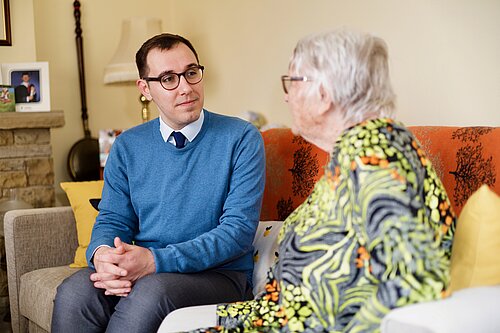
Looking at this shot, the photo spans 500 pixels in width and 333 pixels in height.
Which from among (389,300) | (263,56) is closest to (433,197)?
(389,300)

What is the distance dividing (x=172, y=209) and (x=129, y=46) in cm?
218

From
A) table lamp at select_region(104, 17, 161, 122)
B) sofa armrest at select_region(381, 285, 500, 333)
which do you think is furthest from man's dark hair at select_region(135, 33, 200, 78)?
table lamp at select_region(104, 17, 161, 122)

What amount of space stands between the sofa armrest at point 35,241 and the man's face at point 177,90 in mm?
878

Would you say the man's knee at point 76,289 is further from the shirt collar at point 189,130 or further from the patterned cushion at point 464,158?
the patterned cushion at point 464,158

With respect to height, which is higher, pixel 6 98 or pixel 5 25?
pixel 5 25

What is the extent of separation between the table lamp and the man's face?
191cm

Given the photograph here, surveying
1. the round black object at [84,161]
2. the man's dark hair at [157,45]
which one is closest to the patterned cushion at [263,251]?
the man's dark hair at [157,45]

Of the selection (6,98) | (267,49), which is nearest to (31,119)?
(6,98)

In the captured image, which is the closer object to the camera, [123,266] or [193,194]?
[123,266]

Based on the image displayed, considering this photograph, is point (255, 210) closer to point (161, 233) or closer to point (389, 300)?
point (161, 233)

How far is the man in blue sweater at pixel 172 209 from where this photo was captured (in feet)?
7.22

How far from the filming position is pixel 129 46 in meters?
4.35

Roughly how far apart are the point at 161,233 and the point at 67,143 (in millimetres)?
2410

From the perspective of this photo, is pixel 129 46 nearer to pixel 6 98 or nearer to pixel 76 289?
pixel 6 98
